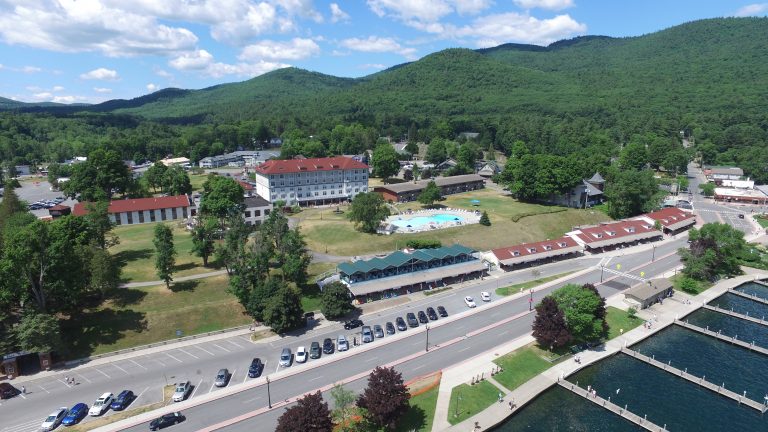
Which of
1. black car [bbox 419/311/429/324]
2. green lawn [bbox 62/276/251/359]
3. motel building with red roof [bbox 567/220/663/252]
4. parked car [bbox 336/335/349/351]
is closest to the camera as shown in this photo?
parked car [bbox 336/335/349/351]

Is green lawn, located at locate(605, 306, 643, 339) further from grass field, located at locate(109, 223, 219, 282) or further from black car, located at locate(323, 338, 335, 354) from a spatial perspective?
grass field, located at locate(109, 223, 219, 282)

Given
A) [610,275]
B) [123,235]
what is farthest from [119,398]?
[610,275]

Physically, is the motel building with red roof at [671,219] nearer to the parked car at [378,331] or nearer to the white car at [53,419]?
the parked car at [378,331]

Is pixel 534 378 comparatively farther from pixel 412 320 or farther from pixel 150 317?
pixel 150 317

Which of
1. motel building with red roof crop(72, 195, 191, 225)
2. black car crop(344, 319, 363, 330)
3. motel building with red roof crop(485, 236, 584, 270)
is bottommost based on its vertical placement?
black car crop(344, 319, 363, 330)

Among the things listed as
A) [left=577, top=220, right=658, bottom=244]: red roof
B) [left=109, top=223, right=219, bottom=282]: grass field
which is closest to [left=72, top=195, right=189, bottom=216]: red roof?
[left=109, top=223, right=219, bottom=282]: grass field

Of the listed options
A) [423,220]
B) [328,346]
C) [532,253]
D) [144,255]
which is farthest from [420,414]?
[423,220]

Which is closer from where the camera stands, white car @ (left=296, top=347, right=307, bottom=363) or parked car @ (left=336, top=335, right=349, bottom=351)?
white car @ (left=296, top=347, right=307, bottom=363)
